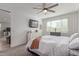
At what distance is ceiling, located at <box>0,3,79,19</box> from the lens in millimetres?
1543

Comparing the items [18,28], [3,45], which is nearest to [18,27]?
[18,28]

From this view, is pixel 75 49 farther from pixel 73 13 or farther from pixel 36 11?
pixel 36 11

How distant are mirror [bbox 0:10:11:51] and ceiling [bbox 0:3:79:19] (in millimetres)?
141

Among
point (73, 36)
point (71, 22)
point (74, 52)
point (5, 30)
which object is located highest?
point (71, 22)

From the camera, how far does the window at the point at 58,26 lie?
1.62 meters

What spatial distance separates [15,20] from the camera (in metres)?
1.63

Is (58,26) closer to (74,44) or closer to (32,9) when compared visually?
(74,44)

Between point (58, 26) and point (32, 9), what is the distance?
58 centimetres

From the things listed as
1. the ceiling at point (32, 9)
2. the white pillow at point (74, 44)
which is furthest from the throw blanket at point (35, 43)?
the white pillow at point (74, 44)

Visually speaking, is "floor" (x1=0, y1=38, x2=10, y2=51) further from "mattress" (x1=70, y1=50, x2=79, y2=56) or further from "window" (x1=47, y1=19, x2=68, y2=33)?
"mattress" (x1=70, y1=50, x2=79, y2=56)

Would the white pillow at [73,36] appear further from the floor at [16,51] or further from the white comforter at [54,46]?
the floor at [16,51]

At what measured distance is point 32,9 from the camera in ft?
5.36

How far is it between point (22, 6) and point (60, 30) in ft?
2.69

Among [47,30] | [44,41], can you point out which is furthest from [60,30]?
[44,41]
